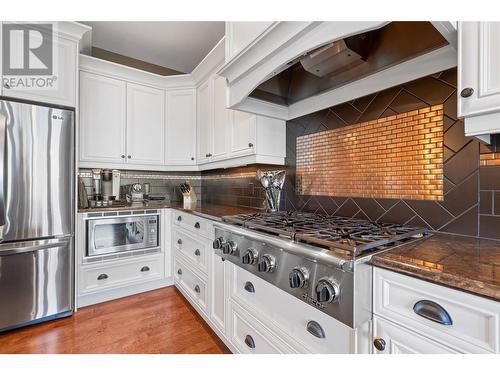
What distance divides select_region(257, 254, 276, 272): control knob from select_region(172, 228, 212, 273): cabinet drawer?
2.47 feet

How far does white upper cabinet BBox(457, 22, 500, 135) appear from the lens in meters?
0.72

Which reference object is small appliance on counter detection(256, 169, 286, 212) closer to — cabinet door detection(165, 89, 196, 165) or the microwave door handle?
cabinet door detection(165, 89, 196, 165)

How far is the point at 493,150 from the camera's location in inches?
38.1

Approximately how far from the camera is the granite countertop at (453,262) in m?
0.57

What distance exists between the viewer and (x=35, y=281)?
1.85 metres

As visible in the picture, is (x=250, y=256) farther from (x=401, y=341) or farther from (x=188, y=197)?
(x=188, y=197)

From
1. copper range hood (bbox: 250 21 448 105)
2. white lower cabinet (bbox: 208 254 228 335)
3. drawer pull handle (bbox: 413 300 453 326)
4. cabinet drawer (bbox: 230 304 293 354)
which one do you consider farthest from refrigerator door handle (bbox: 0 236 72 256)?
drawer pull handle (bbox: 413 300 453 326)

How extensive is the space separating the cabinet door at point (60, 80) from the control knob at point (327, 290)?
2.33 m

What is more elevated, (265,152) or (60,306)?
(265,152)

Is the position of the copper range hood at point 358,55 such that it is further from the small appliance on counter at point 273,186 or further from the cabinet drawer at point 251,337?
the cabinet drawer at point 251,337

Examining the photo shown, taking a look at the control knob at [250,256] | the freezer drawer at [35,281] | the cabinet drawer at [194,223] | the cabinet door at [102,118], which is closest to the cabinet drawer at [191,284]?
the cabinet drawer at [194,223]
